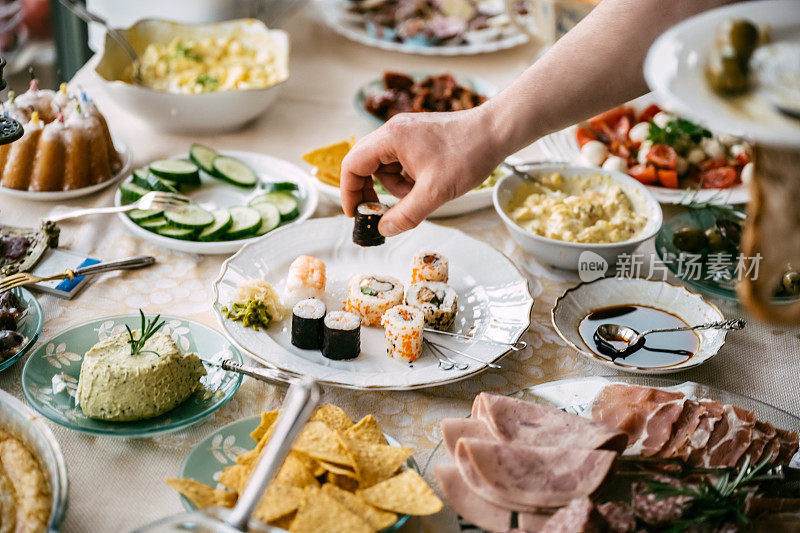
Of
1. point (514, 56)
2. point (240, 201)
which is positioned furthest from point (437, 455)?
point (514, 56)

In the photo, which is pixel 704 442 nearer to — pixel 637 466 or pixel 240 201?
pixel 637 466

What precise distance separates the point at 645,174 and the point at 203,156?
4.46 ft

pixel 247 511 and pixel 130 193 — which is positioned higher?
pixel 247 511

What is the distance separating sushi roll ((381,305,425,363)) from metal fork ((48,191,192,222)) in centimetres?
77

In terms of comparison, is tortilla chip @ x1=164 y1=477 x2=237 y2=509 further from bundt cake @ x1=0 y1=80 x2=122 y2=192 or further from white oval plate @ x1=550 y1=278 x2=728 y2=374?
bundt cake @ x1=0 y1=80 x2=122 y2=192

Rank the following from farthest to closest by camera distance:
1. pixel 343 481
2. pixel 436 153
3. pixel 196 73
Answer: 1. pixel 196 73
2. pixel 436 153
3. pixel 343 481

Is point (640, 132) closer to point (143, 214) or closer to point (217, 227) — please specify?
point (217, 227)

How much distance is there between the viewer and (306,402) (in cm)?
97

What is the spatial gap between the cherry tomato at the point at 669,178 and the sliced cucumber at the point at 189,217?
1.33 metres

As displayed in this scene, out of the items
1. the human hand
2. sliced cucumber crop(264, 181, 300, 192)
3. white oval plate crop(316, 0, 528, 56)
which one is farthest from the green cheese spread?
white oval plate crop(316, 0, 528, 56)

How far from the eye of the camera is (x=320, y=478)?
1157 millimetres

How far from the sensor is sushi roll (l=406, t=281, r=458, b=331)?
5.32ft

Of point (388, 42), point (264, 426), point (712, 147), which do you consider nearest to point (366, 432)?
point (264, 426)

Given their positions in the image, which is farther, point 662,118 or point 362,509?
point 662,118
